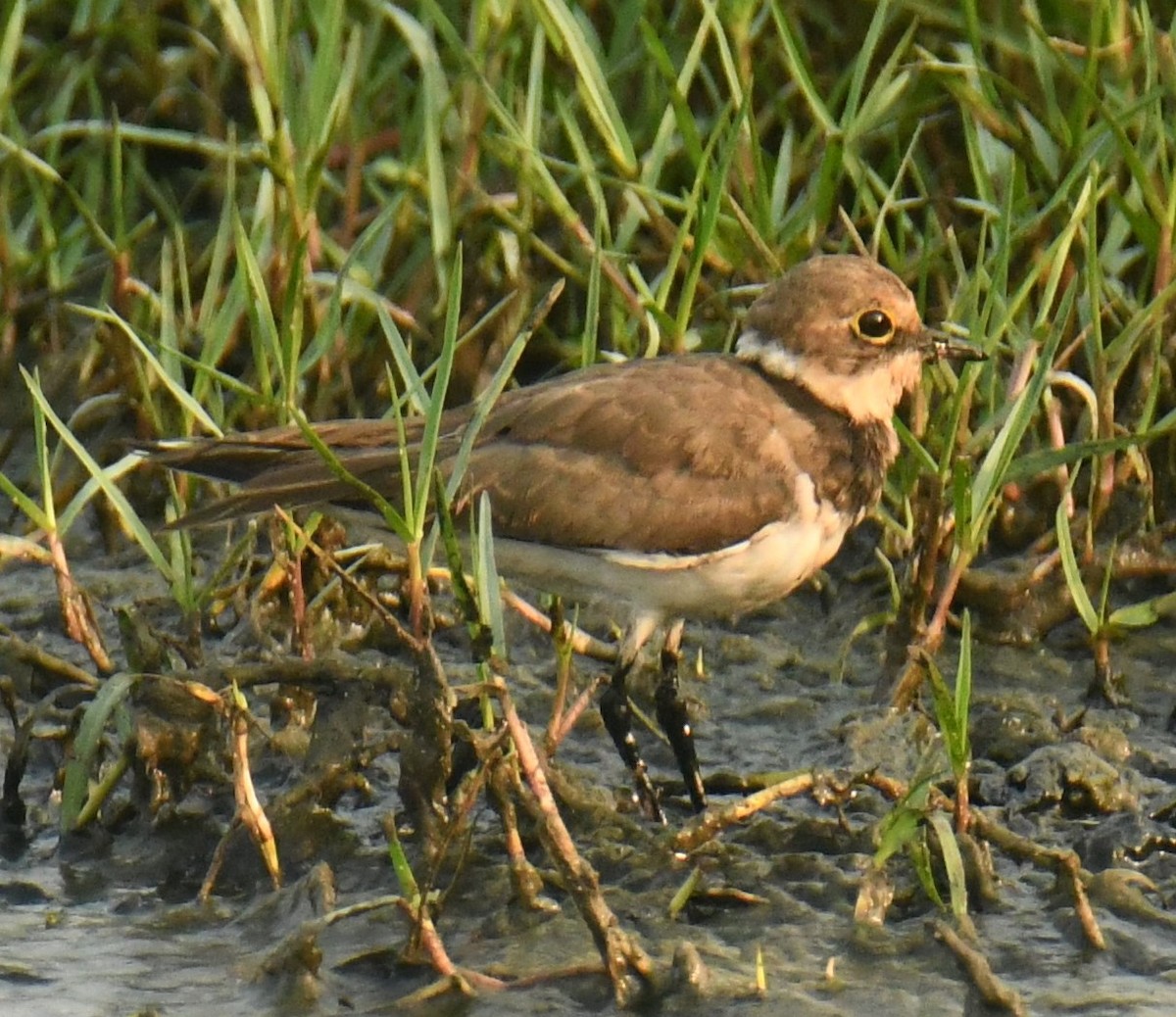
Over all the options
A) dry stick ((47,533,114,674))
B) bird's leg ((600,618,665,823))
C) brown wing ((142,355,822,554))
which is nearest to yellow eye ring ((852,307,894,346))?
brown wing ((142,355,822,554))

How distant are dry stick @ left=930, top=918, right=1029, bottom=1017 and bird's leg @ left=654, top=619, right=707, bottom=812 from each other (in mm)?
1246

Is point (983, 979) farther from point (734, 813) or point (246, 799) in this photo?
point (246, 799)

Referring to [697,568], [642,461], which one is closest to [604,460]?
[642,461]

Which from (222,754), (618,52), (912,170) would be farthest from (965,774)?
(618,52)

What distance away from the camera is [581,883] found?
435 centimetres

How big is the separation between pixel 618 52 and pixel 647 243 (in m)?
0.61

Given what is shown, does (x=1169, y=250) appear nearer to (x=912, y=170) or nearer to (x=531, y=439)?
(x=912, y=170)

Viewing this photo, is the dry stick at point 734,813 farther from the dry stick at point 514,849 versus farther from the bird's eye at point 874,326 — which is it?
the bird's eye at point 874,326

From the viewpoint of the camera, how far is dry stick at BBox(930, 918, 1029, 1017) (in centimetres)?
437

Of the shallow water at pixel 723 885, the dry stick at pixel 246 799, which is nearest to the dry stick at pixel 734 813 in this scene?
the shallow water at pixel 723 885

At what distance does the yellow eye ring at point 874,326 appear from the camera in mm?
5832

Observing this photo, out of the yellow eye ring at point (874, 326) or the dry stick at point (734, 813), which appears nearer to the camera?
the dry stick at point (734, 813)

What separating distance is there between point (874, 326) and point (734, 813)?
1.50m

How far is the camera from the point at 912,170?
7.03 meters
